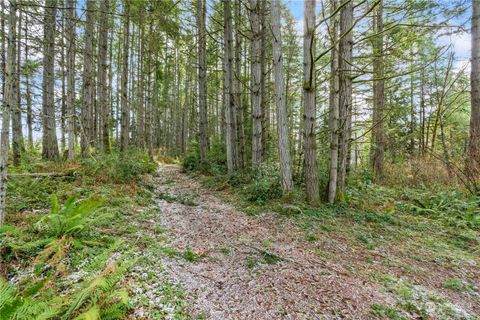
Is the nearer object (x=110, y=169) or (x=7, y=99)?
(x=7, y=99)

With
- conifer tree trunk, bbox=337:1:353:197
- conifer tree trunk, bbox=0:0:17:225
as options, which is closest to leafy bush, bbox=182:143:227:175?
conifer tree trunk, bbox=337:1:353:197

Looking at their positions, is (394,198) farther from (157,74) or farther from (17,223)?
(157,74)

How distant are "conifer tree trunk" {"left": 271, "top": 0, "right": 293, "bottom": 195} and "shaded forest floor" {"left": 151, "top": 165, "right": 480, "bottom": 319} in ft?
3.46

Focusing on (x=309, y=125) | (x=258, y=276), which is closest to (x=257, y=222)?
(x=258, y=276)

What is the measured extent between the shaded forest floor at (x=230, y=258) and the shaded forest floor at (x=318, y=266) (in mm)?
18

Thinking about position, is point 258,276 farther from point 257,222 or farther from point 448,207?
point 448,207

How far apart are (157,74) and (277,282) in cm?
1680

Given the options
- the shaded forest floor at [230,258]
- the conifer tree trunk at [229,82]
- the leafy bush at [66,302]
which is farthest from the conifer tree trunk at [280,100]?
the leafy bush at [66,302]

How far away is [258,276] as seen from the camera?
10.4ft

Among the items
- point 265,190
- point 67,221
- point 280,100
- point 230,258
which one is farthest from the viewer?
point 265,190

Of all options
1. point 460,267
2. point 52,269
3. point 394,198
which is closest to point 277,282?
point 52,269

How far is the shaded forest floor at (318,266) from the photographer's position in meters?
2.67

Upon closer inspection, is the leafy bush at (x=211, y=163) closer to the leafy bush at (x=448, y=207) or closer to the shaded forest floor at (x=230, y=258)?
the shaded forest floor at (x=230, y=258)

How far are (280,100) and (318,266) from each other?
3.87 metres
